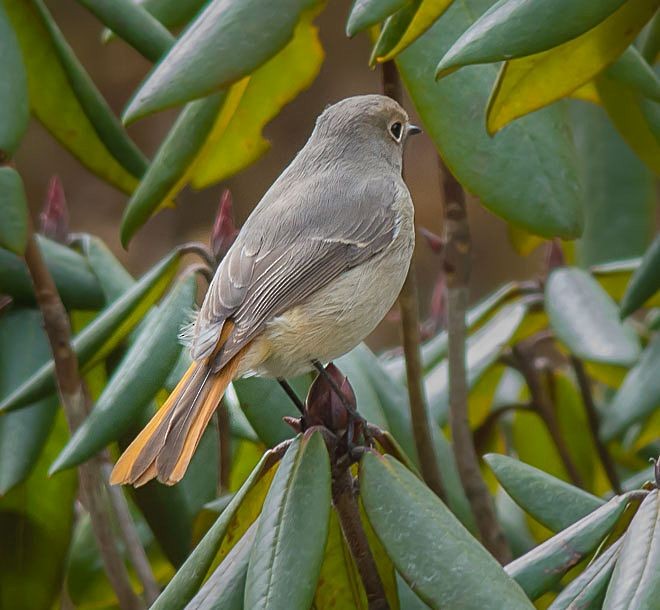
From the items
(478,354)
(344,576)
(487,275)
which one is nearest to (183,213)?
(487,275)

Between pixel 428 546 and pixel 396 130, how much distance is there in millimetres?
1069

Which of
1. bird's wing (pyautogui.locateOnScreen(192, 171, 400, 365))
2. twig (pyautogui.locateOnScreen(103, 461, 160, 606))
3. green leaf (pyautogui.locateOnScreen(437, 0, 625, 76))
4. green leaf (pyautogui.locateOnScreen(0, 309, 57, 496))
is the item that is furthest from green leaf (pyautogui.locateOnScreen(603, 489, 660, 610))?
green leaf (pyautogui.locateOnScreen(0, 309, 57, 496))

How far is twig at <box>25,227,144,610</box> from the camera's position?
6.02ft

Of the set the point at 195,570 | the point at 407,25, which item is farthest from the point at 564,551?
the point at 407,25

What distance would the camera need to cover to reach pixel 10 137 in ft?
5.64

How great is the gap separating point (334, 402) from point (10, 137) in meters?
0.60

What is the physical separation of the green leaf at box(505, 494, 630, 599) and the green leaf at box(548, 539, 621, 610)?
0.06 ft

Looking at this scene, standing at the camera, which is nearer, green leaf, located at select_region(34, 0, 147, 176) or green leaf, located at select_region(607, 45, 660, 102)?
green leaf, located at select_region(607, 45, 660, 102)

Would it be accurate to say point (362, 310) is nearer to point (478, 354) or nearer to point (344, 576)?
point (344, 576)

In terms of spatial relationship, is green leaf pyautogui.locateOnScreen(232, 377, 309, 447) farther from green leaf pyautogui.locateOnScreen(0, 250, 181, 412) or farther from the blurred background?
the blurred background

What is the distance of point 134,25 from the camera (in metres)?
1.91

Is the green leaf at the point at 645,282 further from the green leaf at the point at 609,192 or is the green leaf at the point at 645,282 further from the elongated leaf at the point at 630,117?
the green leaf at the point at 609,192

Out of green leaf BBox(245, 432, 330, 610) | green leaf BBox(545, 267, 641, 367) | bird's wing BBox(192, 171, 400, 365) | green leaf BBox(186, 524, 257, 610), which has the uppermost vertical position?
bird's wing BBox(192, 171, 400, 365)

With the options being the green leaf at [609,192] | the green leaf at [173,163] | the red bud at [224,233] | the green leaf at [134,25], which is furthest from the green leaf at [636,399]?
the green leaf at [134,25]
